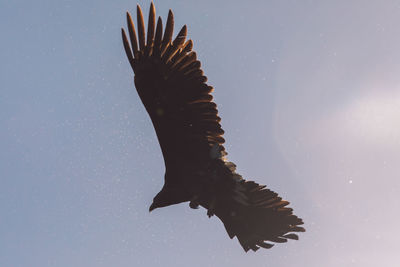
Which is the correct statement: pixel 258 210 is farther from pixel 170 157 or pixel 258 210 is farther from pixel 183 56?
pixel 183 56

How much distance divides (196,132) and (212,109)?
413mm

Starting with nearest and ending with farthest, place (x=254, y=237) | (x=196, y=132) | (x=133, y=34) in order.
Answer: (x=133, y=34), (x=196, y=132), (x=254, y=237)

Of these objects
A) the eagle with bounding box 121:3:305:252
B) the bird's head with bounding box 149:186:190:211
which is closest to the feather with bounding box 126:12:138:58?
the eagle with bounding box 121:3:305:252

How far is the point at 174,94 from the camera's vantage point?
25.7ft

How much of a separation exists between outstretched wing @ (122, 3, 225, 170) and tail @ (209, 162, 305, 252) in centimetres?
58

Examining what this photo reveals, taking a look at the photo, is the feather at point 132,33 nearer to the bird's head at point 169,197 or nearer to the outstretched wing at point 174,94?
the outstretched wing at point 174,94

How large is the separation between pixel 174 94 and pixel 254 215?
2.21m

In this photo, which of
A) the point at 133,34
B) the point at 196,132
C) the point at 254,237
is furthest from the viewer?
the point at 254,237

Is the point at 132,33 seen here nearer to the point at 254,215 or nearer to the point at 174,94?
the point at 174,94

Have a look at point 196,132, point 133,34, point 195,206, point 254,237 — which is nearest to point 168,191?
point 195,206

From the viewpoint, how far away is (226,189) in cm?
803

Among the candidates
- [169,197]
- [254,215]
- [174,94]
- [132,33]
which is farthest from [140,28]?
[254,215]

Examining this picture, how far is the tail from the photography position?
8070 millimetres

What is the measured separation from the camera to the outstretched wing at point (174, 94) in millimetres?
7652
